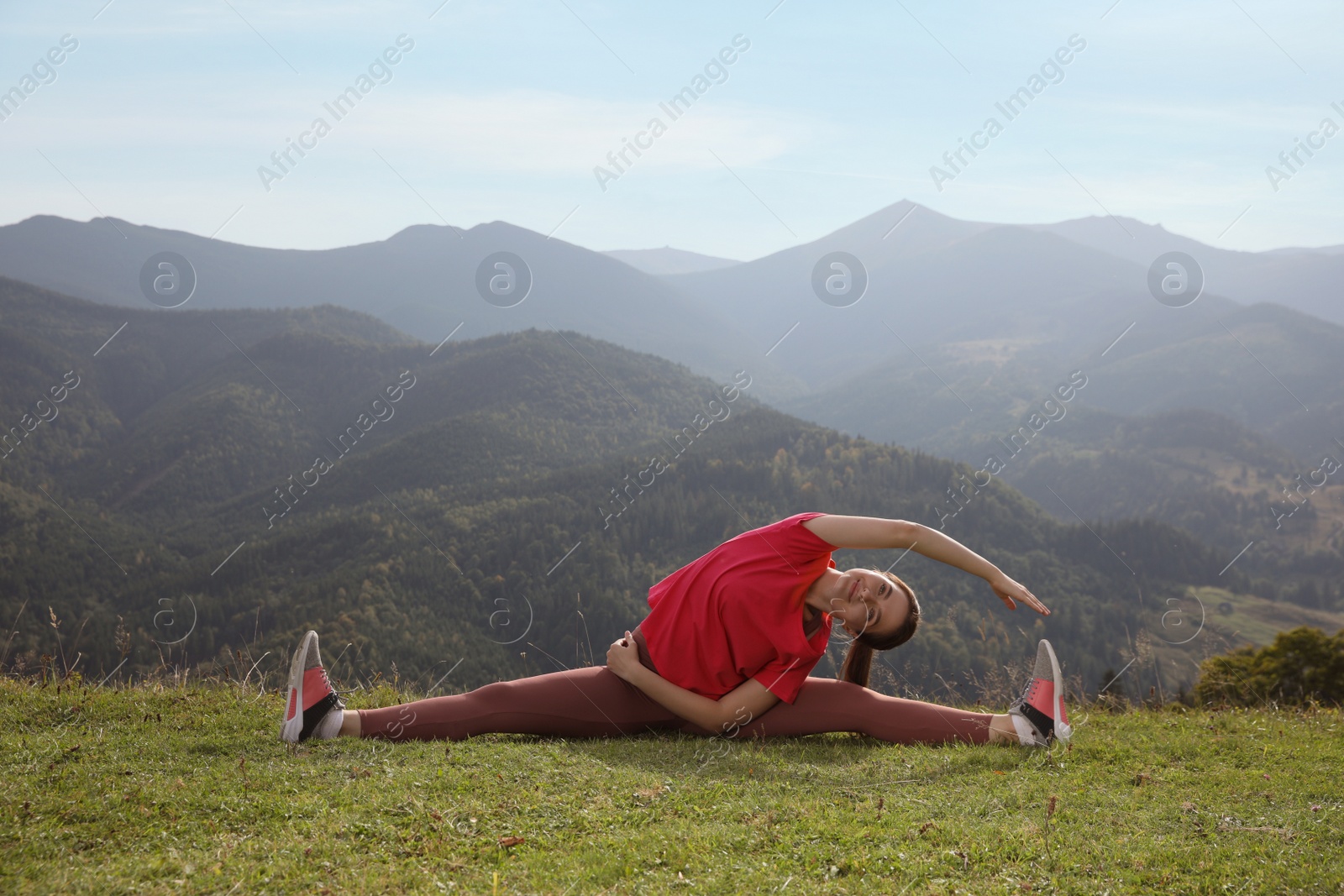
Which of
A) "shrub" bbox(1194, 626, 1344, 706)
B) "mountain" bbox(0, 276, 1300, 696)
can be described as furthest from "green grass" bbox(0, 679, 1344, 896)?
"shrub" bbox(1194, 626, 1344, 706)

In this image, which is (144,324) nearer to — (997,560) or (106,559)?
(106,559)

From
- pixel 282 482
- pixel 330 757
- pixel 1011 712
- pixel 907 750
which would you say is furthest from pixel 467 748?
pixel 282 482

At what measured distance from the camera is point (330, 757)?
3.95m

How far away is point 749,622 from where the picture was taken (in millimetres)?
4617

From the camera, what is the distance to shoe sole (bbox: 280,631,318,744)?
4242 mm

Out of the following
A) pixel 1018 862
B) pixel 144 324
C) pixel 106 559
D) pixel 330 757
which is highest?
pixel 144 324

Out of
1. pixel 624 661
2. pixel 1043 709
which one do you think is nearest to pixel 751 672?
pixel 624 661

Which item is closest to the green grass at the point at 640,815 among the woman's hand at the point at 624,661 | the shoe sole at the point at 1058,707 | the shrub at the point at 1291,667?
the shoe sole at the point at 1058,707

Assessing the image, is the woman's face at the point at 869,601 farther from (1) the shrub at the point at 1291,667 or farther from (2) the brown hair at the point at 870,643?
(1) the shrub at the point at 1291,667

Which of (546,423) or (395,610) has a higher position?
(546,423)

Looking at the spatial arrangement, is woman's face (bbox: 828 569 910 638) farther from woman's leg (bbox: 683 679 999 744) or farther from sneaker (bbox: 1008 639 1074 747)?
sneaker (bbox: 1008 639 1074 747)

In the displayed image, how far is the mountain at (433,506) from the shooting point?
5088 centimetres

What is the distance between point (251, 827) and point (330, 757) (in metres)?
1.07

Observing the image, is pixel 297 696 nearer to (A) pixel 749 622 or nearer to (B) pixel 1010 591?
(A) pixel 749 622
